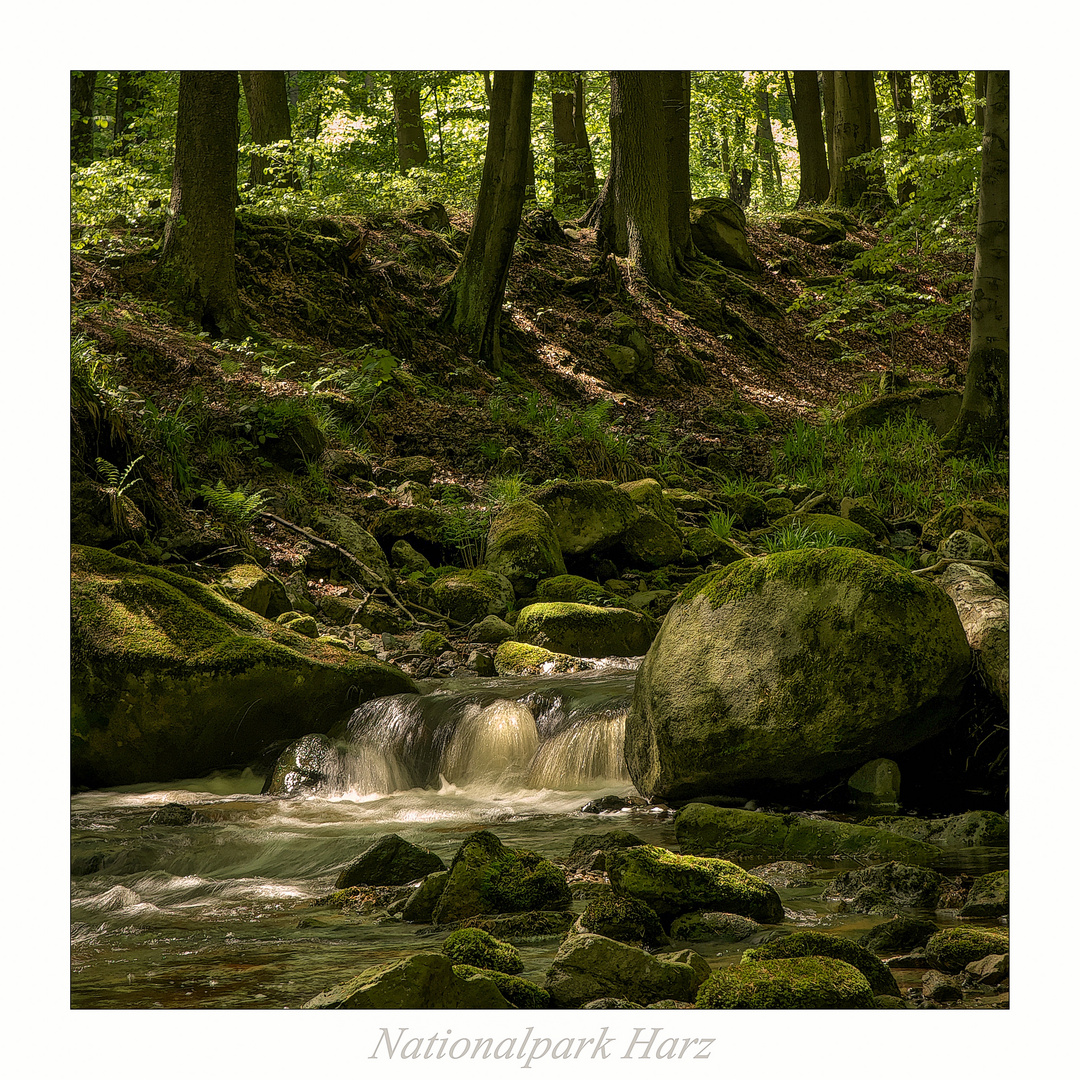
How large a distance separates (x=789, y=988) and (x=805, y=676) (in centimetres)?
247

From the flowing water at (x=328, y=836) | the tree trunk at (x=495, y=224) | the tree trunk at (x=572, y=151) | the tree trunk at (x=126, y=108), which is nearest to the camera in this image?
the flowing water at (x=328, y=836)

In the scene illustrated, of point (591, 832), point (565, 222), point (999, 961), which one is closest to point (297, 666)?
point (591, 832)

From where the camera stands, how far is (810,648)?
497cm

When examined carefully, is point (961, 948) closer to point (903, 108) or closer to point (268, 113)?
point (268, 113)

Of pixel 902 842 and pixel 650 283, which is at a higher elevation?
pixel 650 283

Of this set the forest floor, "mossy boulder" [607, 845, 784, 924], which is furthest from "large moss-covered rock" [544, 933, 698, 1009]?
the forest floor

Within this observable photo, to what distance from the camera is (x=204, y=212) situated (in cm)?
1238

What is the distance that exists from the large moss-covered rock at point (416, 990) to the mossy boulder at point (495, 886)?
0.88 meters

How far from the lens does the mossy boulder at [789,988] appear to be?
2592 millimetres

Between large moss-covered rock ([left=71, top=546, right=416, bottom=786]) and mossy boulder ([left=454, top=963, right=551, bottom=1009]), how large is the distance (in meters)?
3.77

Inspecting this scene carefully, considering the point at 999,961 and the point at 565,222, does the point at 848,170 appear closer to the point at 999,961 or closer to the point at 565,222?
the point at 565,222

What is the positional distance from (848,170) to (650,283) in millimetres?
9054

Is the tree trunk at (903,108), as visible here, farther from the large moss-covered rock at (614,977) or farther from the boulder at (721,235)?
the large moss-covered rock at (614,977)

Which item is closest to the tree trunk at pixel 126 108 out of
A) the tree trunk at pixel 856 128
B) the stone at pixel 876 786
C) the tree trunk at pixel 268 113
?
the tree trunk at pixel 268 113
